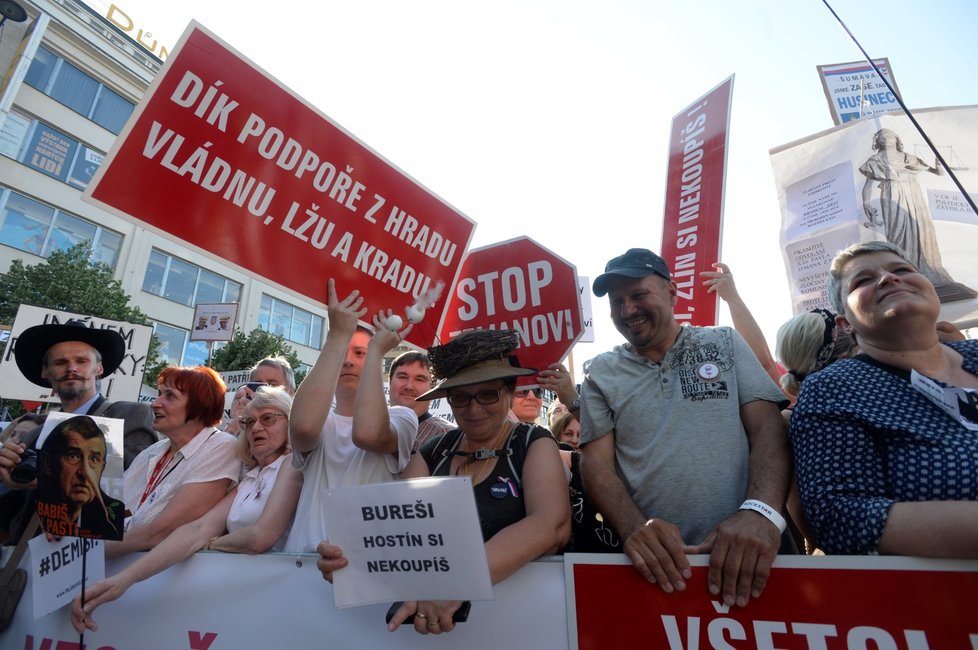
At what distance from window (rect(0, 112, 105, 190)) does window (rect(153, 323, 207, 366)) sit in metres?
6.47

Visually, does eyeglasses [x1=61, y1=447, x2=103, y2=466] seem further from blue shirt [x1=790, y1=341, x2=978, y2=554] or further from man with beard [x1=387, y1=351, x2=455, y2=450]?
blue shirt [x1=790, y1=341, x2=978, y2=554]

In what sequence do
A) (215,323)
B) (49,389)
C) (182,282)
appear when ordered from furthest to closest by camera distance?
(182,282)
(215,323)
(49,389)

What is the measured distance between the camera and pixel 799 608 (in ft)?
4.53

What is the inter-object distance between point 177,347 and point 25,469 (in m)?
25.1

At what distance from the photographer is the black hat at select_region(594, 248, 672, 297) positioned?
2.23 metres

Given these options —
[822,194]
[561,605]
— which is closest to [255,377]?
[561,605]

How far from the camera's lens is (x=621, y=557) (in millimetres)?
1567

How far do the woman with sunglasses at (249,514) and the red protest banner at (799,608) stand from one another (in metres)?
1.27

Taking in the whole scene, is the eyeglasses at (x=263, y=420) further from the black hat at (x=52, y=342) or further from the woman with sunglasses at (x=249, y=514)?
the black hat at (x=52, y=342)

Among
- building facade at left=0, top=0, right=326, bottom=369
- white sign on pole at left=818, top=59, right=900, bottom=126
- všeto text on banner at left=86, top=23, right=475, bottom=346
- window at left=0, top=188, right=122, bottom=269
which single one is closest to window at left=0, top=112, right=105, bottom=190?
building facade at left=0, top=0, right=326, bottom=369

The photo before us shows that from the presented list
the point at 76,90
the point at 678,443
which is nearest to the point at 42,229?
the point at 76,90

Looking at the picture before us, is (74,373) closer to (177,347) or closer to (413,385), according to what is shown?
(413,385)

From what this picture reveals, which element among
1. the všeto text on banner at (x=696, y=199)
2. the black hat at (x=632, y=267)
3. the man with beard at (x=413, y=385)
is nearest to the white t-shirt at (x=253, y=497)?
the man with beard at (x=413, y=385)

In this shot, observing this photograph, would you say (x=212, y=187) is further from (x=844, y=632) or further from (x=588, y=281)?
(x=588, y=281)
